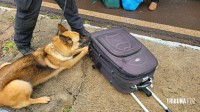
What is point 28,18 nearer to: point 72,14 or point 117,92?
point 72,14

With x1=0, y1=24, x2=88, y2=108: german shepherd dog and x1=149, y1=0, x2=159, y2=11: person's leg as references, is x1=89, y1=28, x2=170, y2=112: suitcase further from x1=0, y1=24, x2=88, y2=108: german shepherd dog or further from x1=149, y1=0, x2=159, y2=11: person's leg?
x1=149, y1=0, x2=159, y2=11: person's leg

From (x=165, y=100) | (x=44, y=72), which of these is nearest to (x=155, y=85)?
(x=165, y=100)

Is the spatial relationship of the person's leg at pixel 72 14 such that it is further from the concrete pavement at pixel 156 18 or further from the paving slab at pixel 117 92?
the concrete pavement at pixel 156 18

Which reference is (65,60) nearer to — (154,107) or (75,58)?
(75,58)

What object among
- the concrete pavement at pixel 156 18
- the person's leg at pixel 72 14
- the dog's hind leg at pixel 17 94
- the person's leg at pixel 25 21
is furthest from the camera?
the concrete pavement at pixel 156 18

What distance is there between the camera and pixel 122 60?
313 cm

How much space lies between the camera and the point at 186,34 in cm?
432

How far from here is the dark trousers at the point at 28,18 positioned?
321 centimetres

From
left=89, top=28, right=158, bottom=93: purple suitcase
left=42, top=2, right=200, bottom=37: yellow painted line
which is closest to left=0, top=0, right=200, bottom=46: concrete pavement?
left=42, top=2, right=200, bottom=37: yellow painted line

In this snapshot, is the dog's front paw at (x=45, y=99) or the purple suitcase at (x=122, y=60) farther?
the dog's front paw at (x=45, y=99)

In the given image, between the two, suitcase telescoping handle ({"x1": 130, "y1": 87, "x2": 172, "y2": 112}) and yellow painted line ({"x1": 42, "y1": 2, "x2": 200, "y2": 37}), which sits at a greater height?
yellow painted line ({"x1": 42, "y1": 2, "x2": 200, "y2": 37})

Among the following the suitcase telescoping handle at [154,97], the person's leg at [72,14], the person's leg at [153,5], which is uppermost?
the person's leg at [72,14]

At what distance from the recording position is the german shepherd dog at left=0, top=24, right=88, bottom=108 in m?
2.93

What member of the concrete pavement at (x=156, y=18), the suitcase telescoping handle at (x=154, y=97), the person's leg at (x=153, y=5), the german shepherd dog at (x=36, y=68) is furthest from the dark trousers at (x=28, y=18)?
the person's leg at (x=153, y=5)
